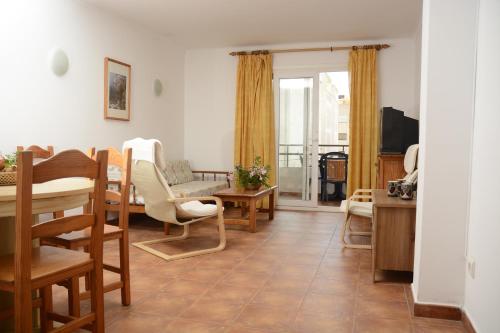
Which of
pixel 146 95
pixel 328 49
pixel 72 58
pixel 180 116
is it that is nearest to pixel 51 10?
pixel 72 58

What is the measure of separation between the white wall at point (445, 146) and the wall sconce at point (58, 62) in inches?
138

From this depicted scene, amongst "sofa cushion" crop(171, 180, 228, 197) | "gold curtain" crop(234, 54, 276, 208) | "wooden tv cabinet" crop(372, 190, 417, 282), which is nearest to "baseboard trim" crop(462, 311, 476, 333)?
"wooden tv cabinet" crop(372, 190, 417, 282)

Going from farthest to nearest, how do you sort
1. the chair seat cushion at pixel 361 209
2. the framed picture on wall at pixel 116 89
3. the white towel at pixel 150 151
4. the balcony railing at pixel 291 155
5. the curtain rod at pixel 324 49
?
the balcony railing at pixel 291 155 < the curtain rod at pixel 324 49 < the framed picture on wall at pixel 116 89 < the chair seat cushion at pixel 361 209 < the white towel at pixel 150 151

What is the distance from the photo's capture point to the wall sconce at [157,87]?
618 cm

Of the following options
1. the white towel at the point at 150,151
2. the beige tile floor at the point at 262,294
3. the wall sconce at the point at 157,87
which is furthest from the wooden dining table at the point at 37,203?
the wall sconce at the point at 157,87

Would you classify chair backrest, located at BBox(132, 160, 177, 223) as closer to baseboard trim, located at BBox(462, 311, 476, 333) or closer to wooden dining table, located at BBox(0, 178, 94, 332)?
wooden dining table, located at BBox(0, 178, 94, 332)

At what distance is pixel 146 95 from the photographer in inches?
236

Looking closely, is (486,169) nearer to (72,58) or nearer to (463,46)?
(463,46)

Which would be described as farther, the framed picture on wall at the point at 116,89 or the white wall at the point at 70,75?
the framed picture on wall at the point at 116,89

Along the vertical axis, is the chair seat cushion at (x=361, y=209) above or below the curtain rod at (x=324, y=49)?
below

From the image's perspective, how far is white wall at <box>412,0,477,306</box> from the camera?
7.72ft

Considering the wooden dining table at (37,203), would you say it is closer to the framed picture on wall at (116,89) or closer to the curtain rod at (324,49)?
the framed picture on wall at (116,89)

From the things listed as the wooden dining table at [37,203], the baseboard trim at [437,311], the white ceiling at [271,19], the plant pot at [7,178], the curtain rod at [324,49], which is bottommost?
the baseboard trim at [437,311]

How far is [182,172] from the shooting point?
6.40m
